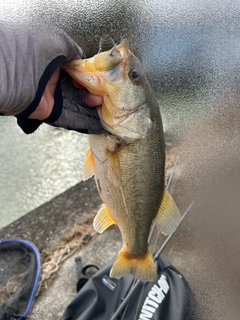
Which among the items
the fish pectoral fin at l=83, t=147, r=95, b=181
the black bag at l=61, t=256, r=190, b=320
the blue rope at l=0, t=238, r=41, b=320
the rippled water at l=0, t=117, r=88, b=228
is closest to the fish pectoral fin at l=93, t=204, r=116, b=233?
the fish pectoral fin at l=83, t=147, r=95, b=181

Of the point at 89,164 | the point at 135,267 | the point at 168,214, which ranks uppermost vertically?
the point at 89,164

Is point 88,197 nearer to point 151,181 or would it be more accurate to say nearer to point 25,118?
point 151,181

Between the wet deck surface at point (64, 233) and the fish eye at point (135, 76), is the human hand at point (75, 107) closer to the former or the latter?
the fish eye at point (135, 76)

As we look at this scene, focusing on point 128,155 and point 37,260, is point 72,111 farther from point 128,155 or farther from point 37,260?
point 37,260

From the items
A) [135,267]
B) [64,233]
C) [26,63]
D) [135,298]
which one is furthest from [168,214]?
[64,233]

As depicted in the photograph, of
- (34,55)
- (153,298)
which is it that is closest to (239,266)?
(153,298)

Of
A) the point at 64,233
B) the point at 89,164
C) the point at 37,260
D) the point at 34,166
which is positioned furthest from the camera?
the point at 34,166
